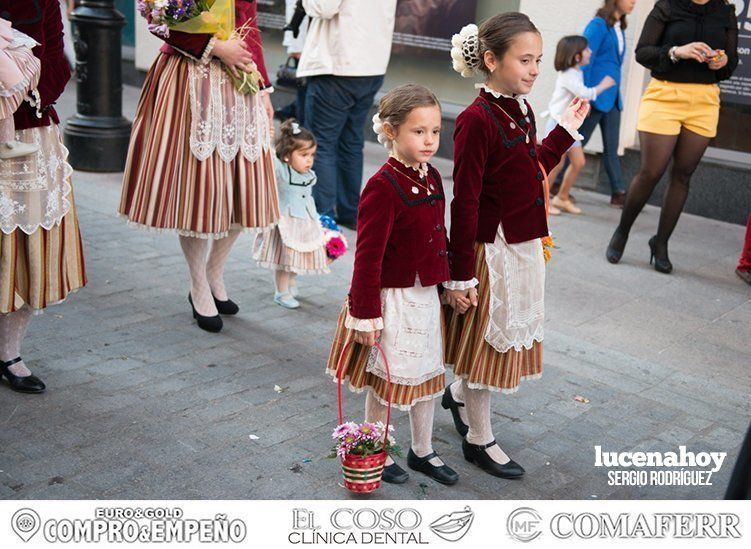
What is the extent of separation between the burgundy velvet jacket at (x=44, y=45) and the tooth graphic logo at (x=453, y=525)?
7.86 ft

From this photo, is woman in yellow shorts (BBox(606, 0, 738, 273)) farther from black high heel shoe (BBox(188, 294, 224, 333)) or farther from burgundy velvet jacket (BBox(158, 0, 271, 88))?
black high heel shoe (BBox(188, 294, 224, 333))

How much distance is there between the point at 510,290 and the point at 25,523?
6.36ft

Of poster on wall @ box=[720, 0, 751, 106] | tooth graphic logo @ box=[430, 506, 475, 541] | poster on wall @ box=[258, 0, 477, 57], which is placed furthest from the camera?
poster on wall @ box=[258, 0, 477, 57]

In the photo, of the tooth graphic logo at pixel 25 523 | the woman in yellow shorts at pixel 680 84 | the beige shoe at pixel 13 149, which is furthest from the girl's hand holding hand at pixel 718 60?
the tooth graphic logo at pixel 25 523

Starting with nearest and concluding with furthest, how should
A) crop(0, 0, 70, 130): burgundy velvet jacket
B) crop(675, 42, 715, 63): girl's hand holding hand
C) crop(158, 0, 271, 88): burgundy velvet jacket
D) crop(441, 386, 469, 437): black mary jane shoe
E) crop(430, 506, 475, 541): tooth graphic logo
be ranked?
crop(430, 506, 475, 541): tooth graphic logo, crop(0, 0, 70, 130): burgundy velvet jacket, crop(441, 386, 469, 437): black mary jane shoe, crop(158, 0, 271, 88): burgundy velvet jacket, crop(675, 42, 715, 63): girl's hand holding hand

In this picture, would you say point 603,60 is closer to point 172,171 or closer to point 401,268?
point 172,171

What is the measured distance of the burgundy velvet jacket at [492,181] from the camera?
3762 millimetres

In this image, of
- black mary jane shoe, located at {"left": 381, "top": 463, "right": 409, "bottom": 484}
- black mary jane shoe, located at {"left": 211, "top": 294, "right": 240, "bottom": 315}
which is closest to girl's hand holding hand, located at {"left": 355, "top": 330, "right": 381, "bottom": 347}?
black mary jane shoe, located at {"left": 381, "top": 463, "right": 409, "bottom": 484}

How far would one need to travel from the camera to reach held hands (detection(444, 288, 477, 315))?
3.82 m

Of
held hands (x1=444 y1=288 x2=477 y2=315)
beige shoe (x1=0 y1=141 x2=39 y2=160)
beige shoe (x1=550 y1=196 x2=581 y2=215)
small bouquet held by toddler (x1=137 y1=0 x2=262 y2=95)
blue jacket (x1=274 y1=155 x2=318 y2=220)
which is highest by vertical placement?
small bouquet held by toddler (x1=137 y1=0 x2=262 y2=95)

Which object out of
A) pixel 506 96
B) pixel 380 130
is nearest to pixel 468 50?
pixel 506 96

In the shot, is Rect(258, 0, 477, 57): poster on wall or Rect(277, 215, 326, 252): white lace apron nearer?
Rect(277, 215, 326, 252): white lace apron

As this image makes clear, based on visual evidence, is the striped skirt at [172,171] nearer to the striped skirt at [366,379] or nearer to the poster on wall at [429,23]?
the striped skirt at [366,379]

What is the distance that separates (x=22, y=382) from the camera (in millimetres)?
4523
